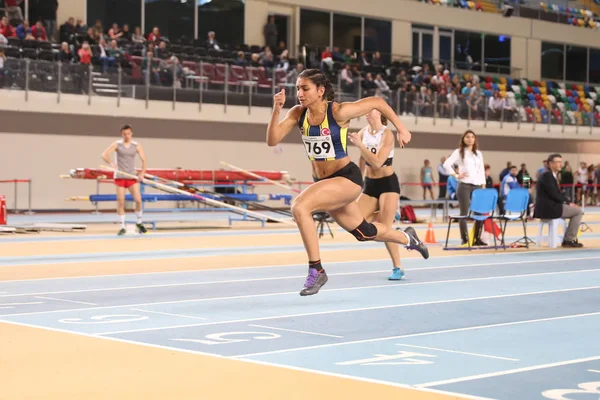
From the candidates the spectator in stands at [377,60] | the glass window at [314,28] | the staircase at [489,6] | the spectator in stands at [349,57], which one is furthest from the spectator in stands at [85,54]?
the staircase at [489,6]

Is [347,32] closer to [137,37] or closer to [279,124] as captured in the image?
[137,37]

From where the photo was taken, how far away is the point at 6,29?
2658cm

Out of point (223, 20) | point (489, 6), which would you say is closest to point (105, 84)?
point (223, 20)

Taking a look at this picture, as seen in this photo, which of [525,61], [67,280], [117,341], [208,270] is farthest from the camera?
[525,61]

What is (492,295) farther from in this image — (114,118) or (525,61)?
(525,61)

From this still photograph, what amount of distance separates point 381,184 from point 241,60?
19551 millimetres

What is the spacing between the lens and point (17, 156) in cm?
2841

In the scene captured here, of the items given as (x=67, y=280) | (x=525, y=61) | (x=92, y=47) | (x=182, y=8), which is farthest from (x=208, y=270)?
(x=525, y=61)

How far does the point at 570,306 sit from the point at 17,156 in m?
21.5

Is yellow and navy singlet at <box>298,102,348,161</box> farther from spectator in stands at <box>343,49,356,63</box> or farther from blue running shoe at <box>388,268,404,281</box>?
spectator in stands at <box>343,49,356,63</box>

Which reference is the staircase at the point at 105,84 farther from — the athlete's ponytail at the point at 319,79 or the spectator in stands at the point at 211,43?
the athlete's ponytail at the point at 319,79

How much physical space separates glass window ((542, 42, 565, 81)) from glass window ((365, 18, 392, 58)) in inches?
380

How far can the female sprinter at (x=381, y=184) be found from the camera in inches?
457

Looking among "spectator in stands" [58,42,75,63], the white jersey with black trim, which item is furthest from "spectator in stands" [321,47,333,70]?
the white jersey with black trim
